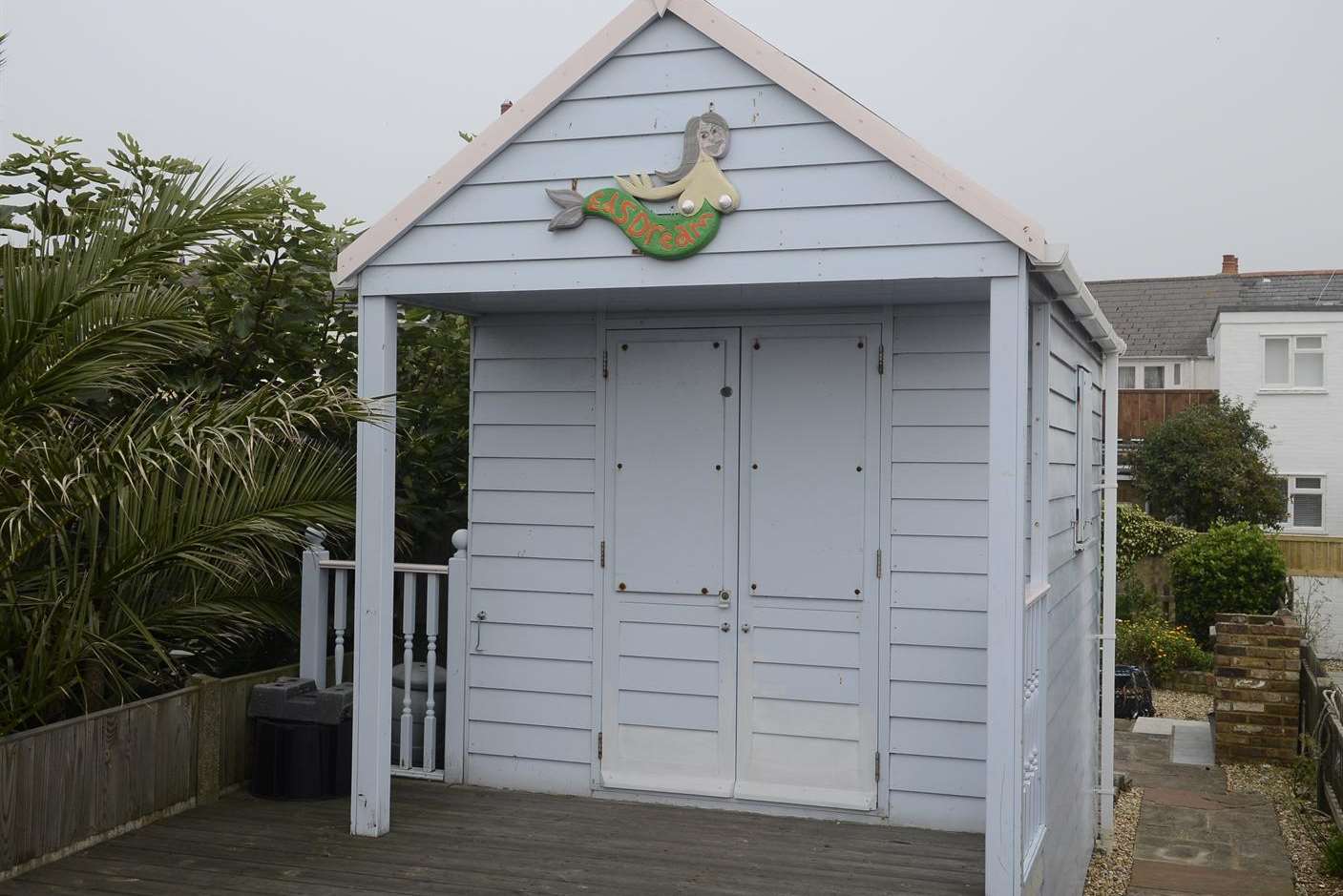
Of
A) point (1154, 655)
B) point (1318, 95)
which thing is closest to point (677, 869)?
point (1154, 655)

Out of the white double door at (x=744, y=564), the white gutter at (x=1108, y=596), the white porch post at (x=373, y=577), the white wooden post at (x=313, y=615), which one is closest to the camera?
the white porch post at (x=373, y=577)

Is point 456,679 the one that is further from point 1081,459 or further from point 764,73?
point 1081,459

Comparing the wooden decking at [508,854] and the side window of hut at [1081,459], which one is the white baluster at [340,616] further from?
the side window of hut at [1081,459]

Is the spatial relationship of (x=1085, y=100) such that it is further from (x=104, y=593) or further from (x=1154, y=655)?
(x=104, y=593)

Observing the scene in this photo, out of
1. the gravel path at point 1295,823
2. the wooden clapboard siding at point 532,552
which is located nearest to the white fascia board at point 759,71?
the wooden clapboard siding at point 532,552

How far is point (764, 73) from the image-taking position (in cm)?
483

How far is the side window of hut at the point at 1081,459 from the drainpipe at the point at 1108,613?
69cm

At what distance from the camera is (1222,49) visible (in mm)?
26594

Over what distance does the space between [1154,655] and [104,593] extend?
41.5 feet

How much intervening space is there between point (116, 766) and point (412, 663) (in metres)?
1.68

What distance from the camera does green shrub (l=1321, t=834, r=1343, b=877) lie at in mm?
7367

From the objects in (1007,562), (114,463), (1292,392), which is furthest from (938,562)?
(1292,392)

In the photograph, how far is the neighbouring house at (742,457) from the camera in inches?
188

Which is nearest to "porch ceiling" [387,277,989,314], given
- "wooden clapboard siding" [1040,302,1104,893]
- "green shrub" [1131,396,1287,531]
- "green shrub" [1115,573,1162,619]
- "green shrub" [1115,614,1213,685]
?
"wooden clapboard siding" [1040,302,1104,893]
